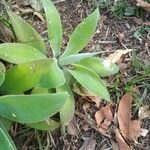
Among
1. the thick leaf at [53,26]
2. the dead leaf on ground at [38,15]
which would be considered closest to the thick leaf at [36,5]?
the dead leaf on ground at [38,15]

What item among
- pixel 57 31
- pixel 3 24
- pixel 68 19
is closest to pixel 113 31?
pixel 68 19

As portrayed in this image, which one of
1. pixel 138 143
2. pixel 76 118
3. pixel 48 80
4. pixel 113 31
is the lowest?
pixel 138 143

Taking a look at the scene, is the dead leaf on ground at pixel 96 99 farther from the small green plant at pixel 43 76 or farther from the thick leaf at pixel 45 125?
the thick leaf at pixel 45 125

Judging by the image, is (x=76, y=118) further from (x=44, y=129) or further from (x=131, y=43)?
(x=131, y=43)

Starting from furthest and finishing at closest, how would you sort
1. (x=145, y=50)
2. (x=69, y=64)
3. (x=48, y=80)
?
1. (x=145, y=50)
2. (x=69, y=64)
3. (x=48, y=80)

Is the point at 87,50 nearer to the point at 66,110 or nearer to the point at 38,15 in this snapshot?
the point at 38,15

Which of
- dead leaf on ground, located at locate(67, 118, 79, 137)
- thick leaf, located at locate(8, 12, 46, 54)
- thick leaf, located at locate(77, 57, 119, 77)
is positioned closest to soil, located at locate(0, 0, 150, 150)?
dead leaf on ground, located at locate(67, 118, 79, 137)
